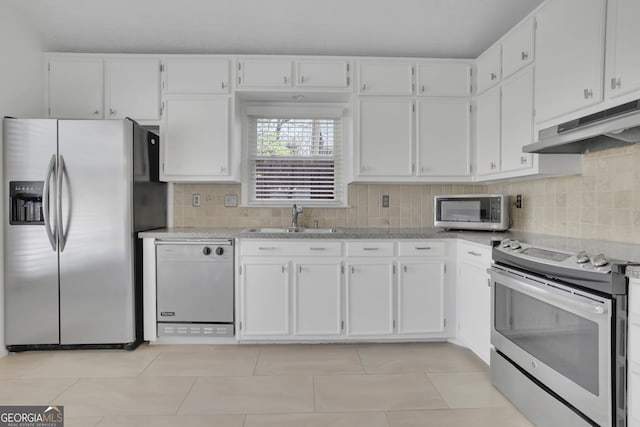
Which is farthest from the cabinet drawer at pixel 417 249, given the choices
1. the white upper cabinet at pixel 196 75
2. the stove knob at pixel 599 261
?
the white upper cabinet at pixel 196 75

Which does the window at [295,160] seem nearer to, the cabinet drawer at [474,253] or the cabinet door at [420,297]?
the cabinet door at [420,297]

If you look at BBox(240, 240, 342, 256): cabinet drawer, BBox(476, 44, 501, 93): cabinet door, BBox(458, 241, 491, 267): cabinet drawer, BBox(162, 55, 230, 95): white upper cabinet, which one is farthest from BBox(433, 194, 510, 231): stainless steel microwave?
BBox(162, 55, 230, 95): white upper cabinet

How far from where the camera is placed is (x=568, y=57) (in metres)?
2.13

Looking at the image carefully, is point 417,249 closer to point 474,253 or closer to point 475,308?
point 474,253

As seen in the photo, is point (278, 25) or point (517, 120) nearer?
point (517, 120)

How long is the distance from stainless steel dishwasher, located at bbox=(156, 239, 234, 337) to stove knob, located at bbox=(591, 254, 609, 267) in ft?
7.52

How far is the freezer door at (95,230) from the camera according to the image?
281 cm

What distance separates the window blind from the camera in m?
3.67

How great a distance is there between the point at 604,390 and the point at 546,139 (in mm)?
1270

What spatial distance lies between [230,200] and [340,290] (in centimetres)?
138

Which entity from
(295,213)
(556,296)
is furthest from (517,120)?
(295,213)

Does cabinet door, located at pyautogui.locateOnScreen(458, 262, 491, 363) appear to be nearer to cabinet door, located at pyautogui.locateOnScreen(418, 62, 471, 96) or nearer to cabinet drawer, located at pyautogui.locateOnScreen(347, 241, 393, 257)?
cabinet drawer, located at pyautogui.locateOnScreen(347, 241, 393, 257)

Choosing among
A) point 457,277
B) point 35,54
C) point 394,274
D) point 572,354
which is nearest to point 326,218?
point 394,274

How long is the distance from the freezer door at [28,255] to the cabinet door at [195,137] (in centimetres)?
81
